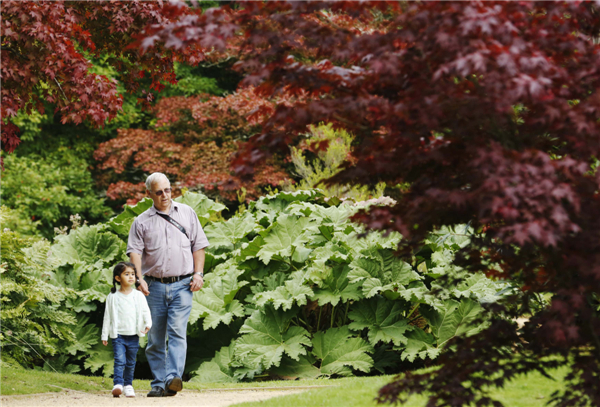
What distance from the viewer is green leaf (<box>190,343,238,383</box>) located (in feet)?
22.3

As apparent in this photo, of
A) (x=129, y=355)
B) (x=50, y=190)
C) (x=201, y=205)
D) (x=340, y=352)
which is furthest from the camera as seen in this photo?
(x=50, y=190)

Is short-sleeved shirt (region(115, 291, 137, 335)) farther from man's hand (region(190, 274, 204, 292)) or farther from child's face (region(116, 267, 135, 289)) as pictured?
man's hand (region(190, 274, 204, 292))

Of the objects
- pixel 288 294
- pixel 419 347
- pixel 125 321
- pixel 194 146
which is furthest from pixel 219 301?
pixel 194 146

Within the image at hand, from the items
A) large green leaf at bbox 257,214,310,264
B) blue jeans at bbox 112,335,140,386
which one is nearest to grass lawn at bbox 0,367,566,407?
blue jeans at bbox 112,335,140,386

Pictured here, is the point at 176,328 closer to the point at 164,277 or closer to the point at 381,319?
the point at 164,277

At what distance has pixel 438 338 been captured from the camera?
6.75 metres

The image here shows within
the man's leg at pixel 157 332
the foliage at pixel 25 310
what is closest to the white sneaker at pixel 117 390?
the man's leg at pixel 157 332

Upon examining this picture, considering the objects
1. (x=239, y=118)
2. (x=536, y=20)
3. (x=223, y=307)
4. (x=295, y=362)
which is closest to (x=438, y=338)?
(x=295, y=362)

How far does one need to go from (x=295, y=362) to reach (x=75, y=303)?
9.38 feet

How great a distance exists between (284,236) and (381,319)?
59.7 inches

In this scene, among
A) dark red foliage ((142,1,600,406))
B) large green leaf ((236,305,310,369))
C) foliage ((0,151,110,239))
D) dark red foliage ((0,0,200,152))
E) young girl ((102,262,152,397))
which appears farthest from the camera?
foliage ((0,151,110,239))

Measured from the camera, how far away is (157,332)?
5.48 metres

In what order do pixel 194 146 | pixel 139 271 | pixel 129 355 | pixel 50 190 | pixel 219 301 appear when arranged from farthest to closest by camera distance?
pixel 50 190
pixel 194 146
pixel 219 301
pixel 129 355
pixel 139 271

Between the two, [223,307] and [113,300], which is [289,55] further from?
[223,307]
